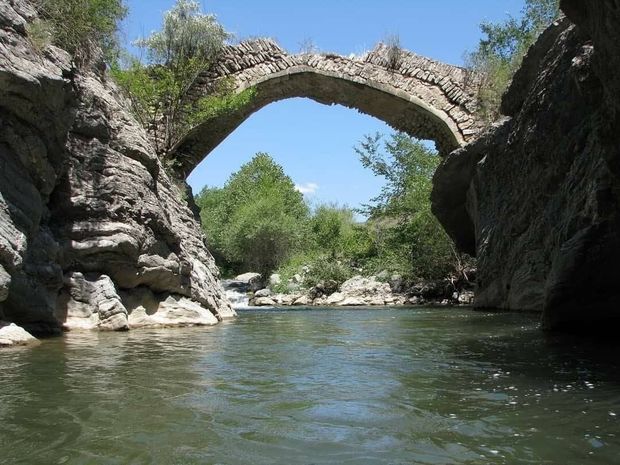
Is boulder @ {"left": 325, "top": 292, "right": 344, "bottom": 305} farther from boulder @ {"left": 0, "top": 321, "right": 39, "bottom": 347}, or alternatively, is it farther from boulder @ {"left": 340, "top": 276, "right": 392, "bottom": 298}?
boulder @ {"left": 0, "top": 321, "right": 39, "bottom": 347}

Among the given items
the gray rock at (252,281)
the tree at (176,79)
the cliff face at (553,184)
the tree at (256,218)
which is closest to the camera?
the cliff face at (553,184)

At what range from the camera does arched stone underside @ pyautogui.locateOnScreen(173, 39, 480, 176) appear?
65.0 ft

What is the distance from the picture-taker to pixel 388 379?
15.0 feet

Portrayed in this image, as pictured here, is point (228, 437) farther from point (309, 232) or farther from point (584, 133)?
point (309, 232)

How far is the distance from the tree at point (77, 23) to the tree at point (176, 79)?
3.95m

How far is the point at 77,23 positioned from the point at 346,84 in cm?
1100

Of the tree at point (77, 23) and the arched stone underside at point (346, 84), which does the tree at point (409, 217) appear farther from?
the tree at point (77, 23)

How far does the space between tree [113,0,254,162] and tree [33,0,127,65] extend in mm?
3950

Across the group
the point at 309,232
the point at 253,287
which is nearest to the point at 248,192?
the point at 309,232

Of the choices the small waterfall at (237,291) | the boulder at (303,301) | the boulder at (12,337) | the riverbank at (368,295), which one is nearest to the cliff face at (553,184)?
the riverbank at (368,295)

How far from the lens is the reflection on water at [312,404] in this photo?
8.88 feet

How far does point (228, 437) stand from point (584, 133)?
8257 mm

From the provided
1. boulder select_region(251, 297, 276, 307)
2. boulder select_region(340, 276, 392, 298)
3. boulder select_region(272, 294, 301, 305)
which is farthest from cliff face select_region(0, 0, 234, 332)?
boulder select_region(272, 294, 301, 305)

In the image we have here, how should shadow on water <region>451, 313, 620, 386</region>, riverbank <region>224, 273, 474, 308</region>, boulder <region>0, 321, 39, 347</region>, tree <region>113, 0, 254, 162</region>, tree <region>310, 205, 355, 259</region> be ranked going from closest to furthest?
shadow on water <region>451, 313, 620, 386</region> → boulder <region>0, 321, 39, 347</region> → tree <region>113, 0, 254, 162</region> → riverbank <region>224, 273, 474, 308</region> → tree <region>310, 205, 355, 259</region>
